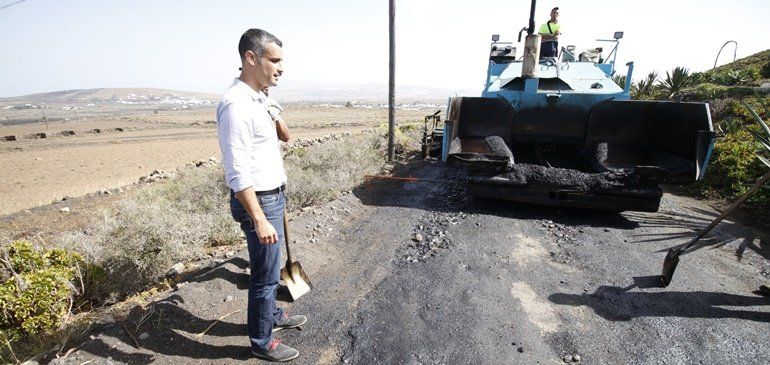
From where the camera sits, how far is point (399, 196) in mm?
6324

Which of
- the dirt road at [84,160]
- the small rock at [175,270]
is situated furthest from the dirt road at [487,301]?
the dirt road at [84,160]

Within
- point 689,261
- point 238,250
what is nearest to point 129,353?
point 238,250

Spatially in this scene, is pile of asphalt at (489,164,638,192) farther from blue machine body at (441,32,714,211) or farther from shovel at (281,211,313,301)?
shovel at (281,211,313,301)

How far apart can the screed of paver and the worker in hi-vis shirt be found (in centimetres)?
624

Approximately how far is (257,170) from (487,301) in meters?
2.21

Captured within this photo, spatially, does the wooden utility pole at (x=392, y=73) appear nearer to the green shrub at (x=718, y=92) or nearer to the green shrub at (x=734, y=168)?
the green shrub at (x=734, y=168)

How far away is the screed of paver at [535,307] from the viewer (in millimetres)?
2846

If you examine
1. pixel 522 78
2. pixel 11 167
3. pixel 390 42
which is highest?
pixel 390 42

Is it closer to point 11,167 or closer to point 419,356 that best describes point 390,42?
point 419,356

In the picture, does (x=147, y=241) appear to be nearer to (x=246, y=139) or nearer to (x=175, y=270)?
(x=175, y=270)

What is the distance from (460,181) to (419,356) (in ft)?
16.3

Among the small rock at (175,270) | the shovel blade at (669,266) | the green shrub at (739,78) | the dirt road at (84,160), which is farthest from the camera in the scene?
the green shrub at (739,78)

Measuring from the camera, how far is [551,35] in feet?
25.2

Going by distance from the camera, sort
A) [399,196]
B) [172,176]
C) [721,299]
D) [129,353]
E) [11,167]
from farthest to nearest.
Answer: [11,167]
[172,176]
[399,196]
[721,299]
[129,353]
